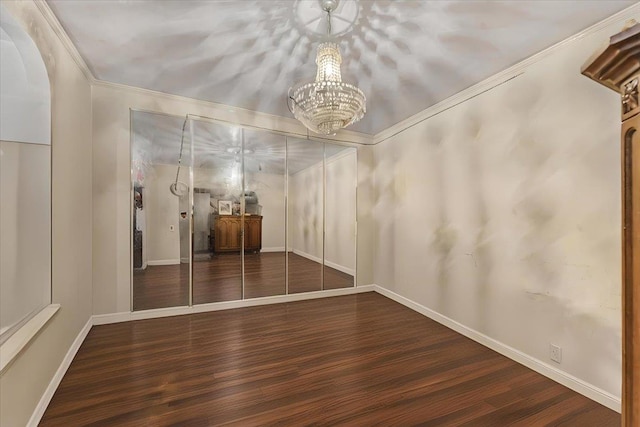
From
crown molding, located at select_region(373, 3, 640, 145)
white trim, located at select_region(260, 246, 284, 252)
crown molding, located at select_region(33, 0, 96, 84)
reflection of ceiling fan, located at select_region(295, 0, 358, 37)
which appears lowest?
white trim, located at select_region(260, 246, 284, 252)

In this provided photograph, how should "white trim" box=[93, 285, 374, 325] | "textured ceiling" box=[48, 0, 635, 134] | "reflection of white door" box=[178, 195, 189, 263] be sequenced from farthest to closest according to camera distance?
"reflection of white door" box=[178, 195, 189, 263] → "white trim" box=[93, 285, 374, 325] → "textured ceiling" box=[48, 0, 635, 134]

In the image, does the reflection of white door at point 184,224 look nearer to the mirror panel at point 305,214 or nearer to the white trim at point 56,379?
the white trim at point 56,379

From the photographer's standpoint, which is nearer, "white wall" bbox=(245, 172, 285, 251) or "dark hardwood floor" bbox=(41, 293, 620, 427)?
"dark hardwood floor" bbox=(41, 293, 620, 427)

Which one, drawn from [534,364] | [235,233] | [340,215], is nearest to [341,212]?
[340,215]

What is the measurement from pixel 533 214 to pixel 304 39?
234 centimetres

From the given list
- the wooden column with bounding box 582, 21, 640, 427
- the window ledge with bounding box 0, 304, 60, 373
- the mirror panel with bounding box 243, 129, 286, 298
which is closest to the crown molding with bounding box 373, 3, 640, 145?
the wooden column with bounding box 582, 21, 640, 427

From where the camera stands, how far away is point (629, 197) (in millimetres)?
912

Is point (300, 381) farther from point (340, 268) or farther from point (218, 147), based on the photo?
point (218, 147)

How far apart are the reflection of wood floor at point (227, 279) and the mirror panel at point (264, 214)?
1 cm

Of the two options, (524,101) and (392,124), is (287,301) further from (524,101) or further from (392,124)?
(524,101)

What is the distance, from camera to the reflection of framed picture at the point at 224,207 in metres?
3.67

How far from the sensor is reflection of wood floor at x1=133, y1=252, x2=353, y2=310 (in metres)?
3.25

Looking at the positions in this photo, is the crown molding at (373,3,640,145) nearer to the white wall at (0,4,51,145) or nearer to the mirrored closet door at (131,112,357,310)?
the mirrored closet door at (131,112,357,310)

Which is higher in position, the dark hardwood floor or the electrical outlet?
the electrical outlet
